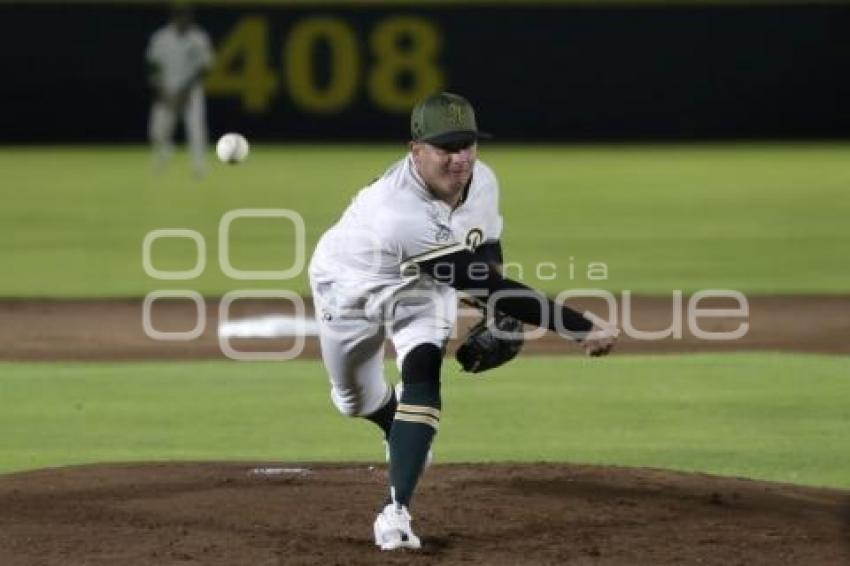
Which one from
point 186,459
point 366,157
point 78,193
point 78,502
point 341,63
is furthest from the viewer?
point 341,63

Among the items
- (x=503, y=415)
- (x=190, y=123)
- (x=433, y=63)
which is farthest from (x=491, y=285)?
(x=433, y=63)

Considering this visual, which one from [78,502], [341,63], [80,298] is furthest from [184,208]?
[78,502]

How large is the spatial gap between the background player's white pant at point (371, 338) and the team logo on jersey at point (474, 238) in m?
0.18

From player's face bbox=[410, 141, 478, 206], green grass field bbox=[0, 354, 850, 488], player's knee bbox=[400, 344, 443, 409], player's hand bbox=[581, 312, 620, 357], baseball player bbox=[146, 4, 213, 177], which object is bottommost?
green grass field bbox=[0, 354, 850, 488]

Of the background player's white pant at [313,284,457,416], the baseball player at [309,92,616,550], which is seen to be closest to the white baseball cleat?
the baseball player at [309,92,616,550]

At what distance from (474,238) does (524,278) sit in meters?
8.62

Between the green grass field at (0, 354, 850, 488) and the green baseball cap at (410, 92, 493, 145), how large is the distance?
2544 millimetres

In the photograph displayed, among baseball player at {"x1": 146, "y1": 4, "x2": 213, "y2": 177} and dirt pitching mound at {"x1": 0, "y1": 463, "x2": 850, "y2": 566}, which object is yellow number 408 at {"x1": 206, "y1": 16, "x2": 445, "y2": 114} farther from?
dirt pitching mound at {"x1": 0, "y1": 463, "x2": 850, "y2": 566}

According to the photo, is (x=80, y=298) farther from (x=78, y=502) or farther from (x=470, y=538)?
(x=470, y=538)

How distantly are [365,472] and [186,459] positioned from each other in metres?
1.08

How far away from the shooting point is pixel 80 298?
13.8 m

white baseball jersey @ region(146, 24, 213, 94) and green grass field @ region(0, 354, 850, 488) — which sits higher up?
white baseball jersey @ region(146, 24, 213, 94)

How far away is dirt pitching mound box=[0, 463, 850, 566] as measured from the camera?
5922 mm

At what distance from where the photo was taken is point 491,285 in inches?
234
